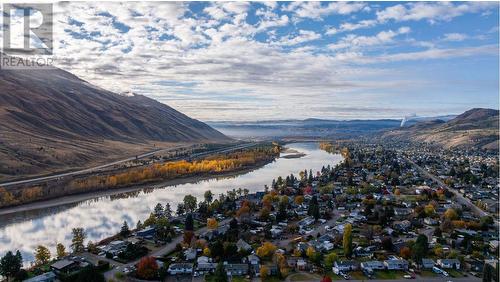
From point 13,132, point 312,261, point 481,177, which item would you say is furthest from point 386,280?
point 13,132

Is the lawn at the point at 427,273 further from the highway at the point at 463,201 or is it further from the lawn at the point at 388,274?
the highway at the point at 463,201

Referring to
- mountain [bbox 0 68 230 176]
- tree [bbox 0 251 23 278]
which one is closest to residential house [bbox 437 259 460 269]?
tree [bbox 0 251 23 278]

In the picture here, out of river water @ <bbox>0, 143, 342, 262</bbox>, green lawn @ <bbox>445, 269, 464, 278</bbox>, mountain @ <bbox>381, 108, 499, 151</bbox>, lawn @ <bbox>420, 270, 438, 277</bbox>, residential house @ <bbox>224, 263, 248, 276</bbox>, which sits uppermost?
mountain @ <bbox>381, 108, 499, 151</bbox>

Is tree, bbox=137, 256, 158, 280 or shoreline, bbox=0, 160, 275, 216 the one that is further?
shoreline, bbox=0, 160, 275, 216

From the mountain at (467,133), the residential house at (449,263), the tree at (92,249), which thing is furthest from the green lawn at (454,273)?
the mountain at (467,133)

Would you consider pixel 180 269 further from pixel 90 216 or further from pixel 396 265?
pixel 90 216

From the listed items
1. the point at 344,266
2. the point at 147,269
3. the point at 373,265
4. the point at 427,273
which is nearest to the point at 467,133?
the point at 427,273

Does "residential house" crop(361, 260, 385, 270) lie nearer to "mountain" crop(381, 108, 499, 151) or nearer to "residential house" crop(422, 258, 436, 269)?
"residential house" crop(422, 258, 436, 269)
